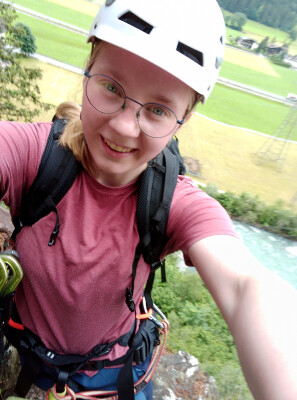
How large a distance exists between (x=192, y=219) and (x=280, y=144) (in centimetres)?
2928

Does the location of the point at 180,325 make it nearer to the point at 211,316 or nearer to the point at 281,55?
the point at 211,316

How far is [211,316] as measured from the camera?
5.42 m

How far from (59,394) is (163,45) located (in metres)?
1.45

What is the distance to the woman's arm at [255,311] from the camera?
59cm

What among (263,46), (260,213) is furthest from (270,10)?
(260,213)

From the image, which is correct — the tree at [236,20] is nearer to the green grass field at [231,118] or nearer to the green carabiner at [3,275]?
the green grass field at [231,118]

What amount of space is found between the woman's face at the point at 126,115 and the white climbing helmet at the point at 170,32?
Result: 0.03 metres

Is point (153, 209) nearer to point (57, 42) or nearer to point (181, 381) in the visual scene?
point (181, 381)

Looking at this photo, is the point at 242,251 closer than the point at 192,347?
Yes

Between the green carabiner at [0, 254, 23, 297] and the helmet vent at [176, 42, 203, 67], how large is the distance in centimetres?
89

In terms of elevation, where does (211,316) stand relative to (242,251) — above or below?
below

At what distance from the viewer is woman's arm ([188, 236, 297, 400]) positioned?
0.59 metres

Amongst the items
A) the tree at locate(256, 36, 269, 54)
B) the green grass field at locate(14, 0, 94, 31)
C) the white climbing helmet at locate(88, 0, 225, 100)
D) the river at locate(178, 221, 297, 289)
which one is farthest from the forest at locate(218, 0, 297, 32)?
the white climbing helmet at locate(88, 0, 225, 100)

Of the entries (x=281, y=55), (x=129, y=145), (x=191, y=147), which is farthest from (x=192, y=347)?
(x=281, y=55)
